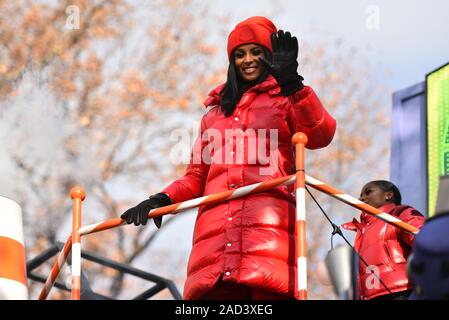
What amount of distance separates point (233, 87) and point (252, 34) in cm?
32

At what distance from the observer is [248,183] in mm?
6398

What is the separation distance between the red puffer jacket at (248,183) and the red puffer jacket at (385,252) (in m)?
0.91

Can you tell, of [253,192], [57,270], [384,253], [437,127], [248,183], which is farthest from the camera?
[437,127]

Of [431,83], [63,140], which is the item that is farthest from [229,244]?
[63,140]

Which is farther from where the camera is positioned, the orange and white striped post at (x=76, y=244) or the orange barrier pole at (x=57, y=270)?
the orange barrier pole at (x=57, y=270)

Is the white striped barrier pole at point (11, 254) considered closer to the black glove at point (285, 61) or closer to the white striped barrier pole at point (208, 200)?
the white striped barrier pole at point (208, 200)

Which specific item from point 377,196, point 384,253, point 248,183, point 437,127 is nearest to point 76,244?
point 248,183

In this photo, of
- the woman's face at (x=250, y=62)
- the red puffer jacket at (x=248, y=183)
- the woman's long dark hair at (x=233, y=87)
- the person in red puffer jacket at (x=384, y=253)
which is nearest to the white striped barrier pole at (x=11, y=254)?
the red puffer jacket at (x=248, y=183)

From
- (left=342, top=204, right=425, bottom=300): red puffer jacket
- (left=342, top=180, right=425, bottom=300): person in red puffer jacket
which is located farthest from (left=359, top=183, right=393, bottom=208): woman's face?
(left=342, top=204, right=425, bottom=300): red puffer jacket

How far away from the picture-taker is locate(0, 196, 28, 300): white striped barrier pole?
247 inches

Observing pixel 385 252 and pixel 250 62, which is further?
pixel 385 252

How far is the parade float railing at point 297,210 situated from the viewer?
5.73 meters

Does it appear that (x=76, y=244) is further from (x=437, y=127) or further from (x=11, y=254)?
(x=437, y=127)
